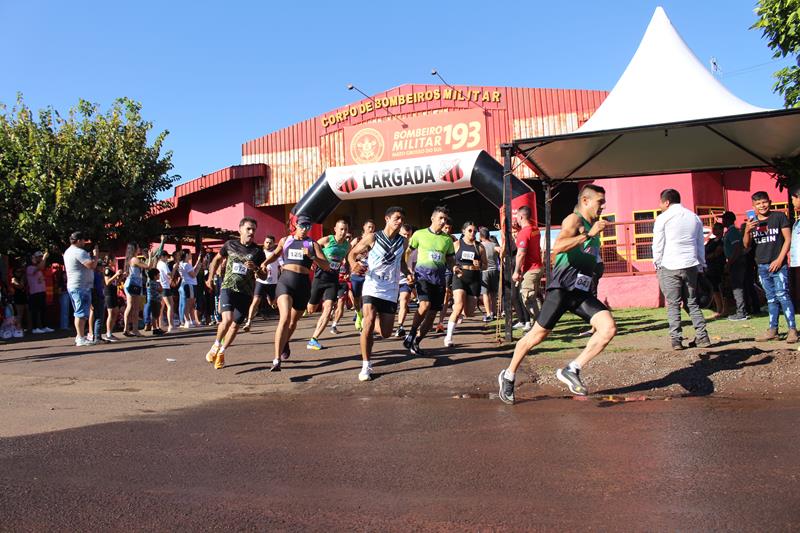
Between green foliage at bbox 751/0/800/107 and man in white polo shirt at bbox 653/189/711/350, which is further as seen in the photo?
green foliage at bbox 751/0/800/107

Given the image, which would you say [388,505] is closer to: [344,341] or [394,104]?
[344,341]

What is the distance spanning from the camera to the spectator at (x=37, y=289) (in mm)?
14711

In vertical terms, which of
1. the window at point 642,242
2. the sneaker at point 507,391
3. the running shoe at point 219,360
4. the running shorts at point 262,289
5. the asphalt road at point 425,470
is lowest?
the asphalt road at point 425,470

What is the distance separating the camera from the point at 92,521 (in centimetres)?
335

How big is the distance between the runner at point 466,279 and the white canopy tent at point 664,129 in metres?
1.53

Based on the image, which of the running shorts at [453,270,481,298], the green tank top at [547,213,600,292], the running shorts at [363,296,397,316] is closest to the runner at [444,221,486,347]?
the running shorts at [453,270,481,298]

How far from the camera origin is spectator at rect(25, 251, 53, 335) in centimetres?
1471

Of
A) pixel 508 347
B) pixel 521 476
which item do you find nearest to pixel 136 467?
pixel 521 476

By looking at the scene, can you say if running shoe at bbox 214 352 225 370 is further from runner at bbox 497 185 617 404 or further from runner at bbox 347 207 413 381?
runner at bbox 497 185 617 404

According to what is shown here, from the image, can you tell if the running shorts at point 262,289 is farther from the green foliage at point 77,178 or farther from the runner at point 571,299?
the green foliage at point 77,178

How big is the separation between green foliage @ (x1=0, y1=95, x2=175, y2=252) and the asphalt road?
16.3m

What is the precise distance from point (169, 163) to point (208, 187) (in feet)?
8.82

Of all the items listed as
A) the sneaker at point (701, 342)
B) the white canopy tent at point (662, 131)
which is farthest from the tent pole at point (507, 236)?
the sneaker at point (701, 342)

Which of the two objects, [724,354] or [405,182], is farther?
[405,182]
